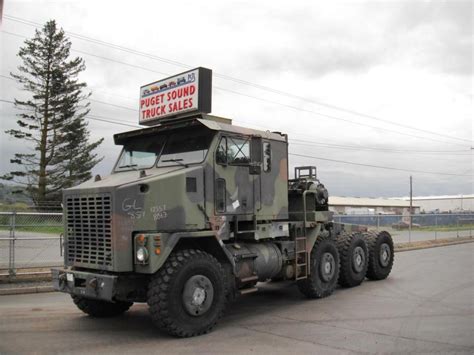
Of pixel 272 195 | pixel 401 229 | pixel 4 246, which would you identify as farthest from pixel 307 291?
pixel 401 229

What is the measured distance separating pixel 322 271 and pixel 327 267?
22 centimetres

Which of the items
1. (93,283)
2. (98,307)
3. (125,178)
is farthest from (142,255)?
(98,307)

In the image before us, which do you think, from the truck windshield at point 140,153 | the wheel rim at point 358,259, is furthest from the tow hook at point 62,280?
the wheel rim at point 358,259

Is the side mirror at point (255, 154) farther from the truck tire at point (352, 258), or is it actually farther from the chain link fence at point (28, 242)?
the chain link fence at point (28, 242)

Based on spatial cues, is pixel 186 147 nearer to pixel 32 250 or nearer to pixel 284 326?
Answer: pixel 284 326

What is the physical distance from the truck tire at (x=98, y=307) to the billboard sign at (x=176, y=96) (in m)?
3.21

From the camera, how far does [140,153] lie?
8266 mm

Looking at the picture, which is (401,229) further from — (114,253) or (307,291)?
(114,253)

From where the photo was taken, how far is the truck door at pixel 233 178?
772 cm

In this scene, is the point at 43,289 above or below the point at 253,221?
below

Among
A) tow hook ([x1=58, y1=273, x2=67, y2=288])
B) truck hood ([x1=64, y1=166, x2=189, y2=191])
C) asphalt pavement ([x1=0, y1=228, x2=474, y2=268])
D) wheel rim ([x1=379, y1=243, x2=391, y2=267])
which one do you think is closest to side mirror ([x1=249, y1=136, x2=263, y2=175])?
truck hood ([x1=64, y1=166, x2=189, y2=191])

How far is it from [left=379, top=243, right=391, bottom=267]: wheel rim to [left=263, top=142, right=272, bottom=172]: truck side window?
4940mm

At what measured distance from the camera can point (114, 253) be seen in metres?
6.57

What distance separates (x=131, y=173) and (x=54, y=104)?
40.9m
